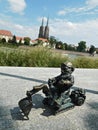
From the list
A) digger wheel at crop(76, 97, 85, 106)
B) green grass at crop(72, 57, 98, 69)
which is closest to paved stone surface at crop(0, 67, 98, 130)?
digger wheel at crop(76, 97, 85, 106)

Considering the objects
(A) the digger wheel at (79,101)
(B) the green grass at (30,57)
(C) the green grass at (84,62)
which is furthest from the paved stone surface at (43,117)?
(C) the green grass at (84,62)

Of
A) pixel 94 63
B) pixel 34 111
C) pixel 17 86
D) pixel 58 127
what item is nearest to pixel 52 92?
pixel 34 111

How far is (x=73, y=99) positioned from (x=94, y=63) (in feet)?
25.9

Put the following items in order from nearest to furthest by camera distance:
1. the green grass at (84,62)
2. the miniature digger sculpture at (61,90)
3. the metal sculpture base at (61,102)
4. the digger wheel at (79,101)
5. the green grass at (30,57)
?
the metal sculpture base at (61,102) → the miniature digger sculpture at (61,90) → the digger wheel at (79,101) → the green grass at (30,57) → the green grass at (84,62)

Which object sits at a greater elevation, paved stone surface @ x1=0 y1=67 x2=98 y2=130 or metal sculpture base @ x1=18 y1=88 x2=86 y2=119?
metal sculpture base @ x1=18 y1=88 x2=86 y2=119

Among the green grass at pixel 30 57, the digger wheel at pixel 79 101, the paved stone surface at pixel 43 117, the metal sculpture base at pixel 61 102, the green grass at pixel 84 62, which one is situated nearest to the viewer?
the paved stone surface at pixel 43 117

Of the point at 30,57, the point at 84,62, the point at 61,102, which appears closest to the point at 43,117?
the point at 61,102

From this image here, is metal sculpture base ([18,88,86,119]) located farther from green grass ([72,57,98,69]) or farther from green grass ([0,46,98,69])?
green grass ([72,57,98,69])

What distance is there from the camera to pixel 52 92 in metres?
3.29

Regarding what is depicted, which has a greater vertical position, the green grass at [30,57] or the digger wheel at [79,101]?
the green grass at [30,57]

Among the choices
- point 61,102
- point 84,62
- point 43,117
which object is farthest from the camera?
point 84,62

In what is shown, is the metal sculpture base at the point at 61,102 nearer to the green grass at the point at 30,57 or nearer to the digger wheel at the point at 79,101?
the digger wheel at the point at 79,101

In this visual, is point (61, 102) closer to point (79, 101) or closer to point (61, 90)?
point (61, 90)

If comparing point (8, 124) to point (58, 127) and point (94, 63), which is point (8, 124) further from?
point (94, 63)
